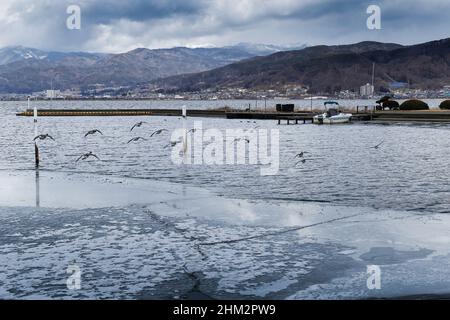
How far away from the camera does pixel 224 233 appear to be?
51.7 feet

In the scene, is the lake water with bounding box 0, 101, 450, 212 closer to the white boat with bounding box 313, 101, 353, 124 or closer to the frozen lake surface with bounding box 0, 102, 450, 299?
the frozen lake surface with bounding box 0, 102, 450, 299

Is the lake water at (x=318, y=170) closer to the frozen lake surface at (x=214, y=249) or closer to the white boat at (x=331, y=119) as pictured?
the frozen lake surface at (x=214, y=249)

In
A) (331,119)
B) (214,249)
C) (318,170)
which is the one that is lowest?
(214,249)

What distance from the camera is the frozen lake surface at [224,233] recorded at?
11094 mm

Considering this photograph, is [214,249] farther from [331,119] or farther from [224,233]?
[331,119]

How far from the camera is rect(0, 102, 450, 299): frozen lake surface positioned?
11.1m

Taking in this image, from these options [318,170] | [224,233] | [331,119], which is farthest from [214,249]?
[331,119]

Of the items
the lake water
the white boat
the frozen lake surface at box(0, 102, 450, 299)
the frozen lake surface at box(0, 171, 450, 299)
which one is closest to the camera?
the frozen lake surface at box(0, 171, 450, 299)

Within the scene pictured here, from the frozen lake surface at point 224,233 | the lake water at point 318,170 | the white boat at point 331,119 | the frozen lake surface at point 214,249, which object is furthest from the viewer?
the white boat at point 331,119

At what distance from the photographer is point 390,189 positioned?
25.5 m

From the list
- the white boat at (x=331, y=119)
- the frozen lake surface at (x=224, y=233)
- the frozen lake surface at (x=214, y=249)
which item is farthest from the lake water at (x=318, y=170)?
the white boat at (x=331, y=119)

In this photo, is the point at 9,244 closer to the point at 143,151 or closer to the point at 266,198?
the point at 266,198

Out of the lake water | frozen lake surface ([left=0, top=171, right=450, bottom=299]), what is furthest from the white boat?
frozen lake surface ([left=0, top=171, right=450, bottom=299])

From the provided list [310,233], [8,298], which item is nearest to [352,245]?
[310,233]
